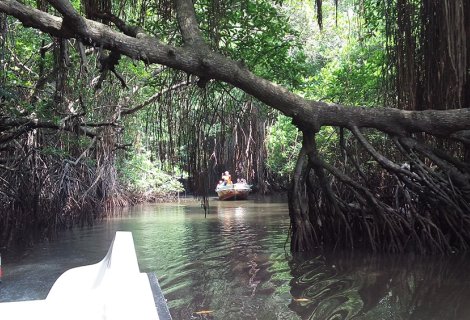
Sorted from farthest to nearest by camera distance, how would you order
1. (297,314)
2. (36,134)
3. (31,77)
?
(31,77) < (36,134) < (297,314)

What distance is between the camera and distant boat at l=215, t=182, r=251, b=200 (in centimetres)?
1938

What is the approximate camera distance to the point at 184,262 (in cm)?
564

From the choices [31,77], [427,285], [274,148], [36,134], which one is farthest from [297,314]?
[274,148]

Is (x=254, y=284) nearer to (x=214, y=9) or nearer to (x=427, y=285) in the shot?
(x=427, y=285)

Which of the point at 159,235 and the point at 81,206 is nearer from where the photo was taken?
the point at 159,235

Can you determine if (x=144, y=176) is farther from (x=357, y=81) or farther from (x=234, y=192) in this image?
(x=357, y=81)

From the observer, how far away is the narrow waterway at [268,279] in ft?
12.0

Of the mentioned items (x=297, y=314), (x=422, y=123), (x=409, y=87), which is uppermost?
(x=409, y=87)

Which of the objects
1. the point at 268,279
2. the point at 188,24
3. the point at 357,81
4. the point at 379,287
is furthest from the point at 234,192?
the point at 379,287

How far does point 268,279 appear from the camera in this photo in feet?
15.2

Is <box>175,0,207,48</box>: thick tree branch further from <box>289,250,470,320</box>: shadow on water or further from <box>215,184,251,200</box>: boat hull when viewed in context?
<box>215,184,251,200</box>: boat hull

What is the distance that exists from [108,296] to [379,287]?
339 cm

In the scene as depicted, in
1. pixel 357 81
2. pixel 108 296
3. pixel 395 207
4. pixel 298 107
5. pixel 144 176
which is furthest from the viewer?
pixel 144 176

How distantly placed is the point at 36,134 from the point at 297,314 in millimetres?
6009
